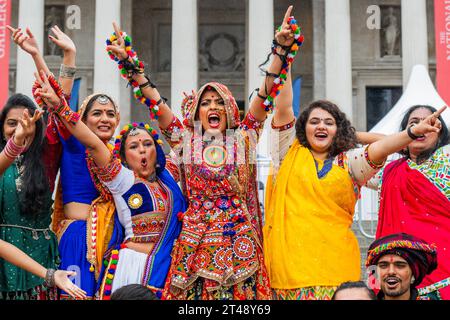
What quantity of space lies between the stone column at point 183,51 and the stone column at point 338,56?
5.50m

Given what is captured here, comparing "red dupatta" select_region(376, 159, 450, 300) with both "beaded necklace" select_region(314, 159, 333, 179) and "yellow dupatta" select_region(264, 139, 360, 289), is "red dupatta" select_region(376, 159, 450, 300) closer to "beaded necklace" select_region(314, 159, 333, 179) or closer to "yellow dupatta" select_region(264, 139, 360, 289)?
"yellow dupatta" select_region(264, 139, 360, 289)

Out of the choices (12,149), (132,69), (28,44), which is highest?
(28,44)

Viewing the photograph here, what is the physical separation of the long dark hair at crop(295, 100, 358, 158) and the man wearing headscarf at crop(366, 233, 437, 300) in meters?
1.21

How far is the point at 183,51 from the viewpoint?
30672mm

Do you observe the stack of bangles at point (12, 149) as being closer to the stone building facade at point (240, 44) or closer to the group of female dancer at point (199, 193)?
the group of female dancer at point (199, 193)

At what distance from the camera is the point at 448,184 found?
26.7 ft

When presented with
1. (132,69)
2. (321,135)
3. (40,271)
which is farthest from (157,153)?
(40,271)

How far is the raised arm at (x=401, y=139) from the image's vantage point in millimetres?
6892

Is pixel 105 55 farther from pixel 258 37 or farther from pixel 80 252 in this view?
pixel 80 252

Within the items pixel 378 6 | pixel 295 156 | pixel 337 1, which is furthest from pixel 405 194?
pixel 378 6

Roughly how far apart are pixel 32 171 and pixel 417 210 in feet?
13.4

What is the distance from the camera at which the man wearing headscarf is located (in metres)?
6.40

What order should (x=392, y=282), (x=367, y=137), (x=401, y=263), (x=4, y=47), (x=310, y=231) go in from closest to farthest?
(x=392, y=282) → (x=401, y=263) → (x=310, y=231) → (x=367, y=137) → (x=4, y=47)
